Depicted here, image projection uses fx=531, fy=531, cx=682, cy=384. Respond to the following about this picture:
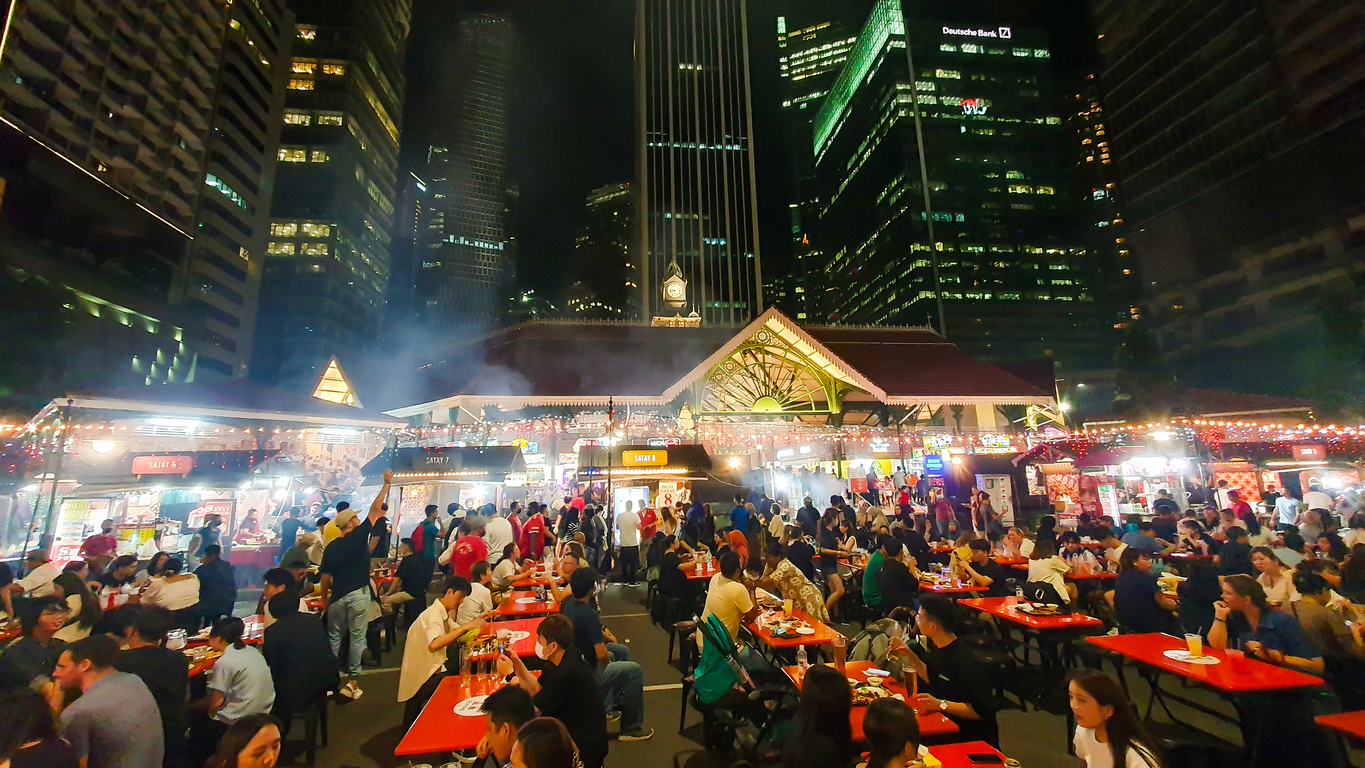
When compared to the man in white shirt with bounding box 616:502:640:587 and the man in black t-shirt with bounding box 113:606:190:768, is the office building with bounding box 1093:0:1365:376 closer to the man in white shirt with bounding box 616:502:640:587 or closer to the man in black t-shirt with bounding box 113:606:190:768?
the man in white shirt with bounding box 616:502:640:587

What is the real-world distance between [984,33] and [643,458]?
115 m

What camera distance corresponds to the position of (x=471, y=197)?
121875 mm

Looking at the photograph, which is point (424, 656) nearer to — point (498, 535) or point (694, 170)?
point (498, 535)

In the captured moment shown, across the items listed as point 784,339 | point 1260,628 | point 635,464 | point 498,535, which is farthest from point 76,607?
point 784,339

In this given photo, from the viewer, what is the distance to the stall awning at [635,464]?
51.4 feet

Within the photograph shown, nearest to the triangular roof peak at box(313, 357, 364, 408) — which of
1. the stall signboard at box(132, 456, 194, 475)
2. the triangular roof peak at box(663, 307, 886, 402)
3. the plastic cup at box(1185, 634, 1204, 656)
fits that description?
the stall signboard at box(132, 456, 194, 475)

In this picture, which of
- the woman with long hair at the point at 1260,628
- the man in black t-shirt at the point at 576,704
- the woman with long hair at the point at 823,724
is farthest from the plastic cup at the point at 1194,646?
the man in black t-shirt at the point at 576,704

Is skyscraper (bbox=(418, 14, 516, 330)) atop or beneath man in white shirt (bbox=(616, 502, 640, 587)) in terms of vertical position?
atop

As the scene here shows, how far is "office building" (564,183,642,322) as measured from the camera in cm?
10781

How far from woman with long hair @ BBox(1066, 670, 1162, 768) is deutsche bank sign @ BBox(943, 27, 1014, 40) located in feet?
389

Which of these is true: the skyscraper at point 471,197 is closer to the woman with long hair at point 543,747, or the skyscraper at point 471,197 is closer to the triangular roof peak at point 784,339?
the triangular roof peak at point 784,339

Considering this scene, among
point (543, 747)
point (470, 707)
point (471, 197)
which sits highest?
point (471, 197)

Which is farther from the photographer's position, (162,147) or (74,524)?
(162,147)

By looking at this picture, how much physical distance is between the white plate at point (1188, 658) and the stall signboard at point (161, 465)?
65.1 ft
